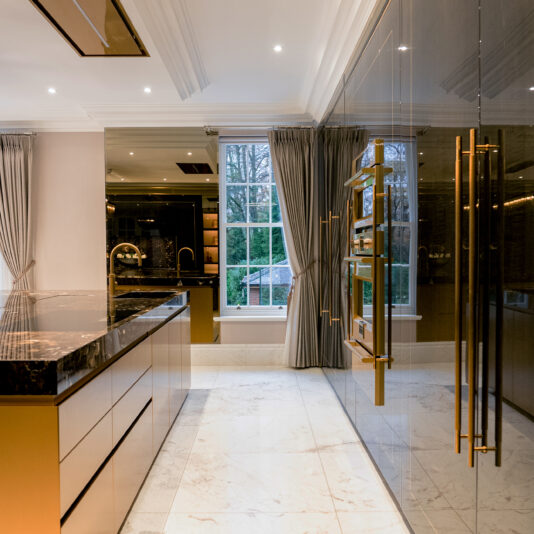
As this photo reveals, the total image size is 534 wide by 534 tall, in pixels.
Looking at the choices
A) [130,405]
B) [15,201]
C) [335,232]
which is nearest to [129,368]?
[130,405]

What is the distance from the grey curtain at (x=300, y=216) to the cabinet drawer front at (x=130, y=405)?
2276 millimetres

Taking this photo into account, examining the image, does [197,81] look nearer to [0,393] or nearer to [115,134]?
[115,134]

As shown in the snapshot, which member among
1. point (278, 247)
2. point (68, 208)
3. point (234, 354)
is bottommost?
point (234, 354)

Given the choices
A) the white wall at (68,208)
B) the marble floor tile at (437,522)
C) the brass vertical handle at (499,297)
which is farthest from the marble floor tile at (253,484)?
the white wall at (68,208)

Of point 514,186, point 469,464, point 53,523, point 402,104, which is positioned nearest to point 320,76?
point 402,104

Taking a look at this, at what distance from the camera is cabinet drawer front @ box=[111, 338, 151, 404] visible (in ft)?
5.28

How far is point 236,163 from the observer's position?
179 inches

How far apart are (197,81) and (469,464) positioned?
11.1 ft

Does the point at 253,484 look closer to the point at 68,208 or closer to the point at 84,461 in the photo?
the point at 84,461

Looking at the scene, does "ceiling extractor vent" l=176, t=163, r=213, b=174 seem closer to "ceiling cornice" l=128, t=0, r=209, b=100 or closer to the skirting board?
"ceiling cornice" l=128, t=0, r=209, b=100

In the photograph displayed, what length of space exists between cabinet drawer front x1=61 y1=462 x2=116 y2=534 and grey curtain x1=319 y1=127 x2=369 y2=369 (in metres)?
1.81

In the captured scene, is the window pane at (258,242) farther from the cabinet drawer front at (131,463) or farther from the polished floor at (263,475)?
the cabinet drawer front at (131,463)

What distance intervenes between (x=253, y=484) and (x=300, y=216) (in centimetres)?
271

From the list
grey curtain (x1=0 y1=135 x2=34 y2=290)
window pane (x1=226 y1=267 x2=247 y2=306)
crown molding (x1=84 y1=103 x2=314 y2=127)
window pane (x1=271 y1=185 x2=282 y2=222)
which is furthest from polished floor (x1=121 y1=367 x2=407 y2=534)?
crown molding (x1=84 y1=103 x2=314 y2=127)
